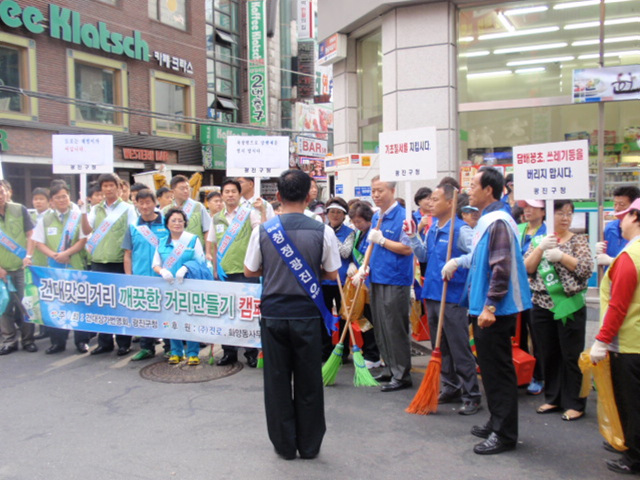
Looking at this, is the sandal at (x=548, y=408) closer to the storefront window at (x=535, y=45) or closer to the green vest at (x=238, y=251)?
the green vest at (x=238, y=251)

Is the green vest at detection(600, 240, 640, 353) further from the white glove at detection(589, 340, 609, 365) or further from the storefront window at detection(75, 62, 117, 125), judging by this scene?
the storefront window at detection(75, 62, 117, 125)

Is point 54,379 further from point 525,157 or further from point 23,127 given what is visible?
point 23,127

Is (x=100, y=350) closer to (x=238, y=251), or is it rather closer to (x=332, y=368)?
(x=238, y=251)

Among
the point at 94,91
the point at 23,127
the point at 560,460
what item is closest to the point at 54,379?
the point at 560,460

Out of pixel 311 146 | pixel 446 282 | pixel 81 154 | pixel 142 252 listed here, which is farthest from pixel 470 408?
pixel 311 146

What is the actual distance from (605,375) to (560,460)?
681 millimetres

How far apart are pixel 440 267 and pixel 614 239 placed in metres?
2.25

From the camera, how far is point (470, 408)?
4.71 meters

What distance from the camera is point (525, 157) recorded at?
4629mm

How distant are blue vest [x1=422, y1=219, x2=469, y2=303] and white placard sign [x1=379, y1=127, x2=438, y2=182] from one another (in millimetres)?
552

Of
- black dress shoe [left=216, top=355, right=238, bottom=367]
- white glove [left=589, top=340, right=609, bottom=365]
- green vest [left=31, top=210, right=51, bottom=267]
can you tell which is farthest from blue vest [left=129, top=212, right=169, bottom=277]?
white glove [left=589, top=340, right=609, bottom=365]

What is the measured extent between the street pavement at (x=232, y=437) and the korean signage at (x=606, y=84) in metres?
5.55

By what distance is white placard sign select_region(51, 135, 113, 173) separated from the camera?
697 cm

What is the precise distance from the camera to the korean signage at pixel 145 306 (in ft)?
19.6
